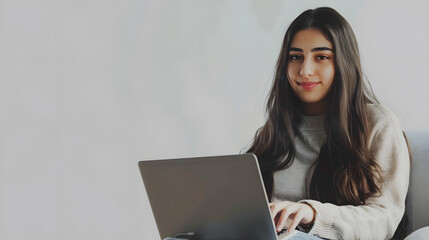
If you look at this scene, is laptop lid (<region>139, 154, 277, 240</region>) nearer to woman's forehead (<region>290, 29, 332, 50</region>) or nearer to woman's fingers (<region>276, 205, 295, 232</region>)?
woman's fingers (<region>276, 205, 295, 232</region>)

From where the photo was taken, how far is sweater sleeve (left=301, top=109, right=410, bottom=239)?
166cm

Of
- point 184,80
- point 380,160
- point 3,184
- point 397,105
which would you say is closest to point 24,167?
point 3,184

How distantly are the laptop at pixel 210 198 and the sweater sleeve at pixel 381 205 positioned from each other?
0.63 feet

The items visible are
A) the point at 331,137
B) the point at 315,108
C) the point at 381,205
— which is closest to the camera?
the point at 381,205

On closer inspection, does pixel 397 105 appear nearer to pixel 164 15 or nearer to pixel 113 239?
pixel 164 15

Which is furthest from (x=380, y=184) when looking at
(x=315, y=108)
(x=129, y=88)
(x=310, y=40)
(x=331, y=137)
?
(x=129, y=88)

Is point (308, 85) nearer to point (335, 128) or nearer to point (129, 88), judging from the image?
point (335, 128)

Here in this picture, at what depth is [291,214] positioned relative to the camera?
1.57 m

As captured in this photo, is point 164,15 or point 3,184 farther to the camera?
point 164,15

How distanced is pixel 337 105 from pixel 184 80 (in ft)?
3.68

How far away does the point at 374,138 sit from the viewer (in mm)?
1899

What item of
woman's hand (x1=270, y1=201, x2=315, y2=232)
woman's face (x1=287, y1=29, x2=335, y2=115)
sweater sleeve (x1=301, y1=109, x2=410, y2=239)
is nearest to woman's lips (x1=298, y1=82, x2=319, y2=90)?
woman's face (x1=287, y1=29, x2=335, y2=115)

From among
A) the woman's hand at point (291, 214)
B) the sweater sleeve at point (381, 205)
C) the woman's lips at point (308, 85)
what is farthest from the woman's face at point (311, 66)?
the woman's hand at point (291, 214)

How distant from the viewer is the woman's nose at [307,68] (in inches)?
76.8
